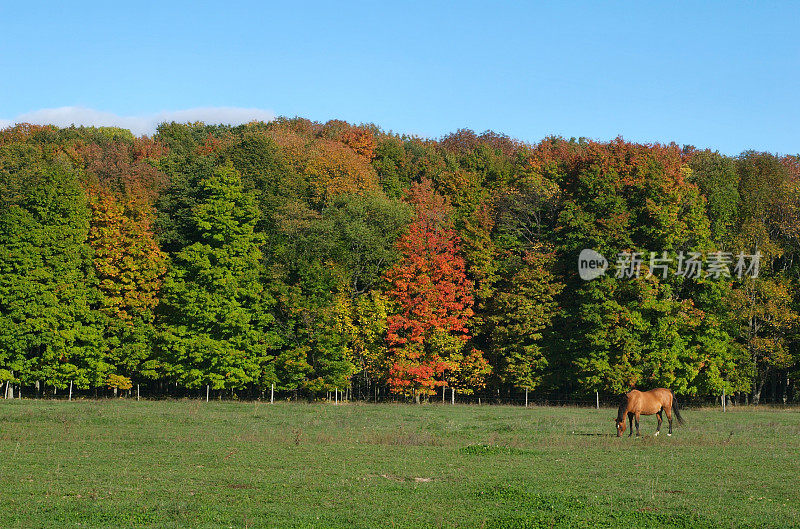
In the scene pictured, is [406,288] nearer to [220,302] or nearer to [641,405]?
[220,302]

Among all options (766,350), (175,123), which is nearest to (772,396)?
(766,350)

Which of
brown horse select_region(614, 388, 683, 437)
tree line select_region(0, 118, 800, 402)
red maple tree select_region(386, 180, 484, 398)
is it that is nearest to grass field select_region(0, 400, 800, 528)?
brown horse select_region(614, 388, 683, 437)

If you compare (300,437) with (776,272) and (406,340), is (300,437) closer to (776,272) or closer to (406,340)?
(406,340)

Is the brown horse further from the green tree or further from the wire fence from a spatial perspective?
the green tree

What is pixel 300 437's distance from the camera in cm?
2900

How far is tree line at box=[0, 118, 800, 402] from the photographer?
55.9m

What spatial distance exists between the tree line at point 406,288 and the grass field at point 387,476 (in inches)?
862

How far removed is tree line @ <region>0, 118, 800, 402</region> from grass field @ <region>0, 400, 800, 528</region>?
21.9m

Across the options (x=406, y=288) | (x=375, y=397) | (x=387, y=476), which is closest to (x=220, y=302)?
(x=406, y=288)

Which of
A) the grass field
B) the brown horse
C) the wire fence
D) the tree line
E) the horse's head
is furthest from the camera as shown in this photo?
the wire fence

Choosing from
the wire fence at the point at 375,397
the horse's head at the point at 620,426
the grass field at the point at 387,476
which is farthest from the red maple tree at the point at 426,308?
the horse's head at the point at 620,426

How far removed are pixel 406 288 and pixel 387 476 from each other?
39.1m

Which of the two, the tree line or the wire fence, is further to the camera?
the wire fence

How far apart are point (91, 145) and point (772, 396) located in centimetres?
7245
